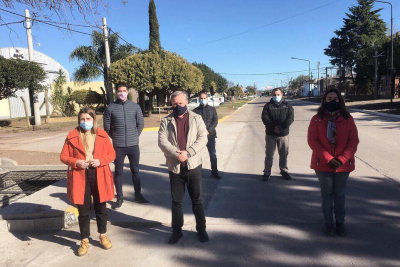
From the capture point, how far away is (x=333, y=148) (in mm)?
3719

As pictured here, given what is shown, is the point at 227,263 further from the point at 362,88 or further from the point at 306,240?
the point at 362,88

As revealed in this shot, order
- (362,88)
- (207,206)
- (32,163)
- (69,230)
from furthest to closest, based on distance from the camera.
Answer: (362,88) → (32,163) → (207,206) → (69,230)

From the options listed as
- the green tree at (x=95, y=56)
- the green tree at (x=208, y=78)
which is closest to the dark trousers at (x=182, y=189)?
the green tree at (x=95, y=56)

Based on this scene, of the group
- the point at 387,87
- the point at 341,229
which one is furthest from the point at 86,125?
the point at 387,87

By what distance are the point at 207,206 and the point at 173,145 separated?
5.52 feet

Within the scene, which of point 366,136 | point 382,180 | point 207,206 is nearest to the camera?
point 207,206

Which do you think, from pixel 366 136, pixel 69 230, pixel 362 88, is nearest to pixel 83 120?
pixel 69 230

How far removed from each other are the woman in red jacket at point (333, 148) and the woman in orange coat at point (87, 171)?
2.48 metres

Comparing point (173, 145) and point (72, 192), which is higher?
point (173, 145)

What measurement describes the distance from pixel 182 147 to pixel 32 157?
23.4ft

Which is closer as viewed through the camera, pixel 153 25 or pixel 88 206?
Result: pixel 88 206

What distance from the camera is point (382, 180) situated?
5852 millimetres

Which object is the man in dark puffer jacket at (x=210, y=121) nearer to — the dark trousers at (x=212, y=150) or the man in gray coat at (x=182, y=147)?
the dark trousers at (x=212, y=150)

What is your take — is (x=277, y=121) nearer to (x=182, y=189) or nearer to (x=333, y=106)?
(x=333, y=106)
